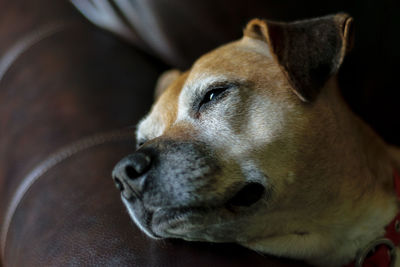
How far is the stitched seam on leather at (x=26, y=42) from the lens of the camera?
5.82 feet

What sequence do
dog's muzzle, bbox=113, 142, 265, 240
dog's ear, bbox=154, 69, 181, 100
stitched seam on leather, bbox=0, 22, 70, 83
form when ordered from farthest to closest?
1. stitched seam on leather, bbox=0, 22, 70, 83
2. dog's ear, bbox=154, 69, 181, 100
3. dog's muzzle, bbox=113, 142, 265, 240

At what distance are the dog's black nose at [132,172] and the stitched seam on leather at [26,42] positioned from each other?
101 cm

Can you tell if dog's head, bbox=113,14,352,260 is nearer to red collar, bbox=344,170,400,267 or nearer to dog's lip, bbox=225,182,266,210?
dog's lip, bbox=225,182,266,210

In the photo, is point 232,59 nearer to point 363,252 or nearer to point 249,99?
point 249,99

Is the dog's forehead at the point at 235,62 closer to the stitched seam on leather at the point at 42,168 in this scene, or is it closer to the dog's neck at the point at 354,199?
the dog's neck at the point at 354,199

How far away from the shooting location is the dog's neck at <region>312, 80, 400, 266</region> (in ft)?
3.82

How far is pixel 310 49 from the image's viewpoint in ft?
3.63

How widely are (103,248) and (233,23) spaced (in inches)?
42.2

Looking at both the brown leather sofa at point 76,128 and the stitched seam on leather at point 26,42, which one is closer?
the brown leather sofa at point 76,128

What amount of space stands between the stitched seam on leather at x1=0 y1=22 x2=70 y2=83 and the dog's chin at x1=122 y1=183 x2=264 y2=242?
1.05 m

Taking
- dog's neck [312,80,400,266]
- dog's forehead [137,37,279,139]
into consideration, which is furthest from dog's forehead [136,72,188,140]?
dog's neck [312,80,400,266]

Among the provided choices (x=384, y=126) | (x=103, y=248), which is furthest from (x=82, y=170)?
(x=384, y=126)

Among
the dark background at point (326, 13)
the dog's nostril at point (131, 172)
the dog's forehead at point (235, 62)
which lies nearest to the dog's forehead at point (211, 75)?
the dog's forehead at point (235, 62)

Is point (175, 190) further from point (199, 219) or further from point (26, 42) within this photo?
point (26, 42)
